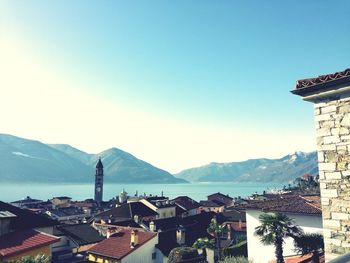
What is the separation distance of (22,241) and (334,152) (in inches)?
680

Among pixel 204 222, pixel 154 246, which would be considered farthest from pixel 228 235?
pixel 154 246

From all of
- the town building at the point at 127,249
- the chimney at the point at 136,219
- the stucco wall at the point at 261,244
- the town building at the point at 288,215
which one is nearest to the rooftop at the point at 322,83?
A: the town building at the point at 288,215

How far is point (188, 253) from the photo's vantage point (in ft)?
100

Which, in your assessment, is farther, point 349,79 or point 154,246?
point 154,246

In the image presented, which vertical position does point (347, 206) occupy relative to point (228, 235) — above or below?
above

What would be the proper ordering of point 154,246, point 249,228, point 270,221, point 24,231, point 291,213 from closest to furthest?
point 24,231
point 270,221
point 291,213
point 249,228
point 154,246

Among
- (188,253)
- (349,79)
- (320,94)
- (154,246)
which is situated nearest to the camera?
(349,79)

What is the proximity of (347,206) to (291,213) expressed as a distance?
19090 millimetres

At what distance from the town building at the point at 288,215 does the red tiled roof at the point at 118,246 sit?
1099 cm

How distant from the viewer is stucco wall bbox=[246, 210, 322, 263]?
23836 mm

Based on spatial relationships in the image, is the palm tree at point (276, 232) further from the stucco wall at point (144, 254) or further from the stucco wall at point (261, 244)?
the stucco wall at point (144, 254)

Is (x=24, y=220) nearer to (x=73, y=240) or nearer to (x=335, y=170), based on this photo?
(x=73, y=240)

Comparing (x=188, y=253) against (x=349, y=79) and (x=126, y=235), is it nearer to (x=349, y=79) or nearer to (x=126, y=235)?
(x=126, y=235)

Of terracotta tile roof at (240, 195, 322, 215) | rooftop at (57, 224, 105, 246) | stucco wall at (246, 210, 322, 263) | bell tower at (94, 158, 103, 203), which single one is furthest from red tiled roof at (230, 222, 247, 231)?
bell tower at (94, 158, 103, 203)
